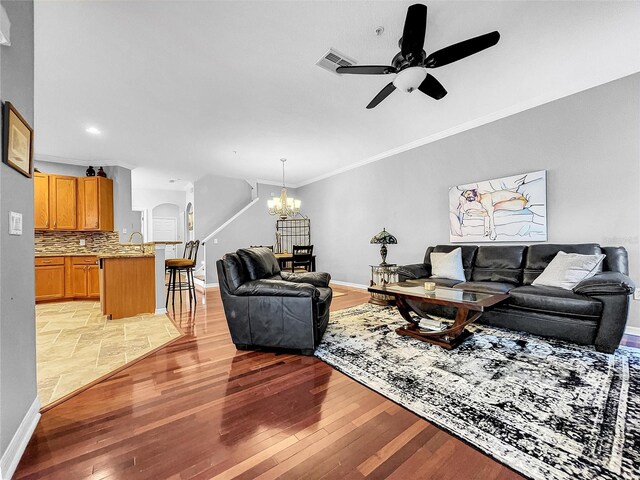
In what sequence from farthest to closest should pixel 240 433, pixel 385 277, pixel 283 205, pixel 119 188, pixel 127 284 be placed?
pixel 283 205 → pixel 119 188 → pixel 385 277 → pixel 127 284 → pixel 240 433

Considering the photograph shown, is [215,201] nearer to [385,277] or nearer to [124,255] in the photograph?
[124,255]

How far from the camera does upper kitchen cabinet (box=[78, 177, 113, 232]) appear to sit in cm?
536

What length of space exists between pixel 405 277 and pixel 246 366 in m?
2.65

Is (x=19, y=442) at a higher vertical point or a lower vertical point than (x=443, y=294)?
lower

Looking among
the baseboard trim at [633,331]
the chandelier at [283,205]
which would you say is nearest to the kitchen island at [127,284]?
the chandelier at [283,205]

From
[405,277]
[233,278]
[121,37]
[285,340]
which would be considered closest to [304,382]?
[285,340]

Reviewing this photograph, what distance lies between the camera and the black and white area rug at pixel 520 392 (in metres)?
1.34

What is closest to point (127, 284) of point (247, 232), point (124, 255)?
point (124, 255)

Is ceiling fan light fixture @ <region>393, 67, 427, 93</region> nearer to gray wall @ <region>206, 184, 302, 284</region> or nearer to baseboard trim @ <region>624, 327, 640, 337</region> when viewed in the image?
baseboard trim @ <region>624, 327, 640, 337</region>

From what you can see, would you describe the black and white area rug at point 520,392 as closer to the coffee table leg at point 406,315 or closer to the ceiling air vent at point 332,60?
the coffee table leg at point 406,315

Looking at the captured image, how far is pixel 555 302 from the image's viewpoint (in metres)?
2.74

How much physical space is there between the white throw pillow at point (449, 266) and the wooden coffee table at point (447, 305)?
1.00 m

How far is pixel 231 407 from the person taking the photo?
1772 millimetres

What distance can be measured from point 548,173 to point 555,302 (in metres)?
1.84
